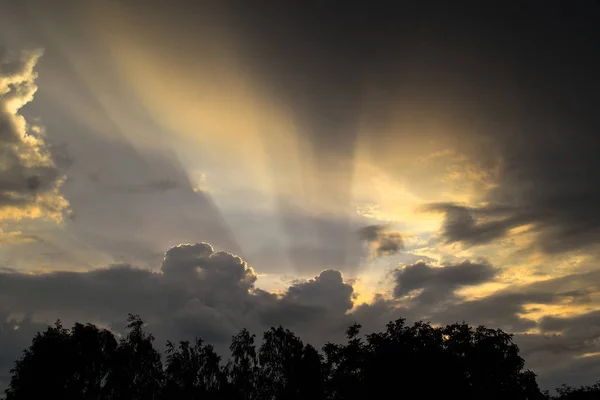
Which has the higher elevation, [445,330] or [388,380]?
[445,330]

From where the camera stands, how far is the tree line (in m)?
53.2

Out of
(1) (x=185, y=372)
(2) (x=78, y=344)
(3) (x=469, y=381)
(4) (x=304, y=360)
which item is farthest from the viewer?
(4) (x=304, y=360)

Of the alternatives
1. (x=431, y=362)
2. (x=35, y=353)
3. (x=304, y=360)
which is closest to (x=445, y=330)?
(x=431, y=362)

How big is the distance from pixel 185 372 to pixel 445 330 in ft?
142

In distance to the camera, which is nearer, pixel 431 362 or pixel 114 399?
pixel 431 362

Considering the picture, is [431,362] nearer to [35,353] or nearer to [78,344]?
[78,344]

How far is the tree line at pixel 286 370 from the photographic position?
53.2 m

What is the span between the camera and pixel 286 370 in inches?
3041

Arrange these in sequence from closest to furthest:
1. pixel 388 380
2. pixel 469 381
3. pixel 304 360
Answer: pixel 388 380 < pixel 469 381 < pixel 304 360

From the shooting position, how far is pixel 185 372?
72000 mm

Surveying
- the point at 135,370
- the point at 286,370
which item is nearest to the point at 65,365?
the point at 135,370

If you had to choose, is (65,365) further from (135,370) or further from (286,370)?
(286,370)

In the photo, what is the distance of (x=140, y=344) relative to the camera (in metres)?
67.3

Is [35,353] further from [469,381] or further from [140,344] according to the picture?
[469,381]
